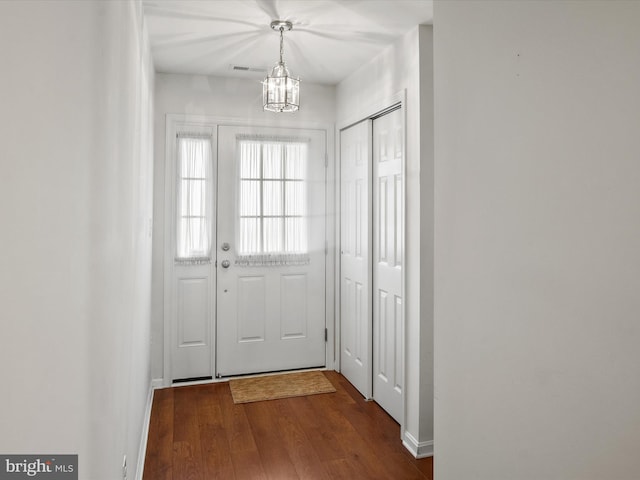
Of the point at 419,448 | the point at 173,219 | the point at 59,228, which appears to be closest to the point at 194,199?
the point at 173,219

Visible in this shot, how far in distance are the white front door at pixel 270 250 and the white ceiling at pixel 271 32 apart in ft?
2.13

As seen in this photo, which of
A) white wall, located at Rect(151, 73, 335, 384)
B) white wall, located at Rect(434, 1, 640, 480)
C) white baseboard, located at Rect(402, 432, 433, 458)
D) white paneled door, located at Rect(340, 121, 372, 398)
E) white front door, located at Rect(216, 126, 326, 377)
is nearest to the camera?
white wall, located at Rect(434, 1, 640, 480)

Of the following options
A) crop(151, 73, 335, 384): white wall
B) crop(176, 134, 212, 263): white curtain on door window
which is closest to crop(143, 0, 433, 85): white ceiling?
crop(151, 73, 335, 384): white wall

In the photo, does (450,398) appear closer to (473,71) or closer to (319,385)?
(473,71)

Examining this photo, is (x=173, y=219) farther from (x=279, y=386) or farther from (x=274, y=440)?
(x=274, y=440)

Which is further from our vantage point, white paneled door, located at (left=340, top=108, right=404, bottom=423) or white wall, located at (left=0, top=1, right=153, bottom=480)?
white paneled door, located at (left=340, top=108, right=404, bottom=423)

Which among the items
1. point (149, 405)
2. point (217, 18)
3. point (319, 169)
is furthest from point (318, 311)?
point (217, 18)

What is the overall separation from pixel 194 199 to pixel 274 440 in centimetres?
202

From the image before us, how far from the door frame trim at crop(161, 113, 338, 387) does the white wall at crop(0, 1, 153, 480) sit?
222 cm

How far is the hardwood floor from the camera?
2.39 m

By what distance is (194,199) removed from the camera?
3695 millimetres

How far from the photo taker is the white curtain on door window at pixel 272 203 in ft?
12.6

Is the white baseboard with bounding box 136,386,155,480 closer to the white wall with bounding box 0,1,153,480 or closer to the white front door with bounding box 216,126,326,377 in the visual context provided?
the white front door with bounding box 216,126,326,377

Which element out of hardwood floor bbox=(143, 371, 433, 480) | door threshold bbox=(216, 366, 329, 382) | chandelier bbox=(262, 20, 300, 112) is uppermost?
chandelier bbox=(262, 20, 300, 112)
